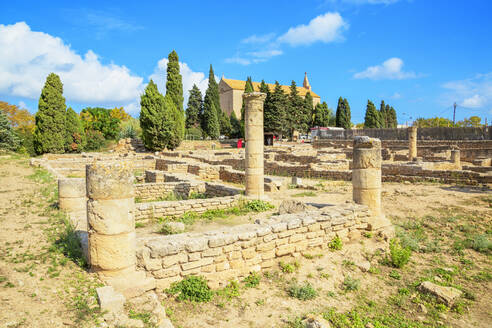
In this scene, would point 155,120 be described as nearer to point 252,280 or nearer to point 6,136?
point 6,136

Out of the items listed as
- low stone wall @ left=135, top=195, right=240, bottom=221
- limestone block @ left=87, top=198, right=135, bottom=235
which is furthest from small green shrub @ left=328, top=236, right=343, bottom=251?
limestone block @ left=87, top=198, right=135, bottom=235

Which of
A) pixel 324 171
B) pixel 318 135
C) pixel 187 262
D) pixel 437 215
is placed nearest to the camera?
pixel 187 262

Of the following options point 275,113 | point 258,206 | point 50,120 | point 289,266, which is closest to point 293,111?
point 275,113

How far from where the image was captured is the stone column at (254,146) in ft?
33.7

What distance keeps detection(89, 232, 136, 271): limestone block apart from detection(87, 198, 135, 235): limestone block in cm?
9

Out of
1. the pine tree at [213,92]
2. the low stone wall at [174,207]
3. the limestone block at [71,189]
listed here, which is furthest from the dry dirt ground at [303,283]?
the pine tree at [213,92]

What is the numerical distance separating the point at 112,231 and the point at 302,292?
9.81ft

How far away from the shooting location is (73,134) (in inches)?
1278

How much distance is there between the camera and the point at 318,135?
50.4 meters

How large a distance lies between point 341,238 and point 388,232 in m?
1.44

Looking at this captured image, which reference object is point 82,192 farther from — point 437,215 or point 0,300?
point 437,215

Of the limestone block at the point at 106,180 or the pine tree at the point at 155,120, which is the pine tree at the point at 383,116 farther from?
the limestone block at the point at 106,180

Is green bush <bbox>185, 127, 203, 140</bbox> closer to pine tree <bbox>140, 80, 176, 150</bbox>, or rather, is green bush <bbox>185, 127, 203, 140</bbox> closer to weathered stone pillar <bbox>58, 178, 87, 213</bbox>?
pine tree <bbox>140, 80, 176, 150</bbox>

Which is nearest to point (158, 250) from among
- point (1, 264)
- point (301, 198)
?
point (1, 264)
